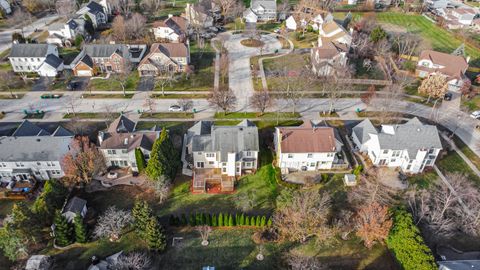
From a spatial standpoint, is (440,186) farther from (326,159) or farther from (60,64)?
(60,64)

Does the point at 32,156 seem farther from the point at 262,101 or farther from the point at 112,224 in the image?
the point at 262,101

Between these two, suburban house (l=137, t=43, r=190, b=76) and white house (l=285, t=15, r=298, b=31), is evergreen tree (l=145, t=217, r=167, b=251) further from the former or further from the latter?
white house (l=285, t=15, r=298, b=31)

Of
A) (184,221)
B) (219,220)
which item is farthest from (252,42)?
(184,221)

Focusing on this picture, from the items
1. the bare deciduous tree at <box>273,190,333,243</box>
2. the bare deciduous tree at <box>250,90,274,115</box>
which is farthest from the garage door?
the bare deciduous tree at <box>273,190,333,243</box>

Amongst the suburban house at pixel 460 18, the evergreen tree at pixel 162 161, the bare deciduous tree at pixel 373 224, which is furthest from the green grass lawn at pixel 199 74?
the suburban house at pixel 460 18

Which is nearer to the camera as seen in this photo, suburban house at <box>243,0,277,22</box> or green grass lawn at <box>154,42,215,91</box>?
green grass lawn at <box>154,42,215,91</box>

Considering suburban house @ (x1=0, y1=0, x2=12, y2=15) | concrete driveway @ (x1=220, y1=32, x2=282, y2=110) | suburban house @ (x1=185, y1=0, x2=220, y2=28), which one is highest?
suburban house @ (x1=185, y1=0, x2=220, y2=28)

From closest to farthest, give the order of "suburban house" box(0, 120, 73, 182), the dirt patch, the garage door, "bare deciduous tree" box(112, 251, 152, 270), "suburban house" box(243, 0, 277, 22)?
"bare deciduous tree" box(112, 251, 152, 270)
"suburban house" box(0, 120, 73, 182)
the garage door
the dirt patch
"suburban house" box(243, 0, 277, 22)
